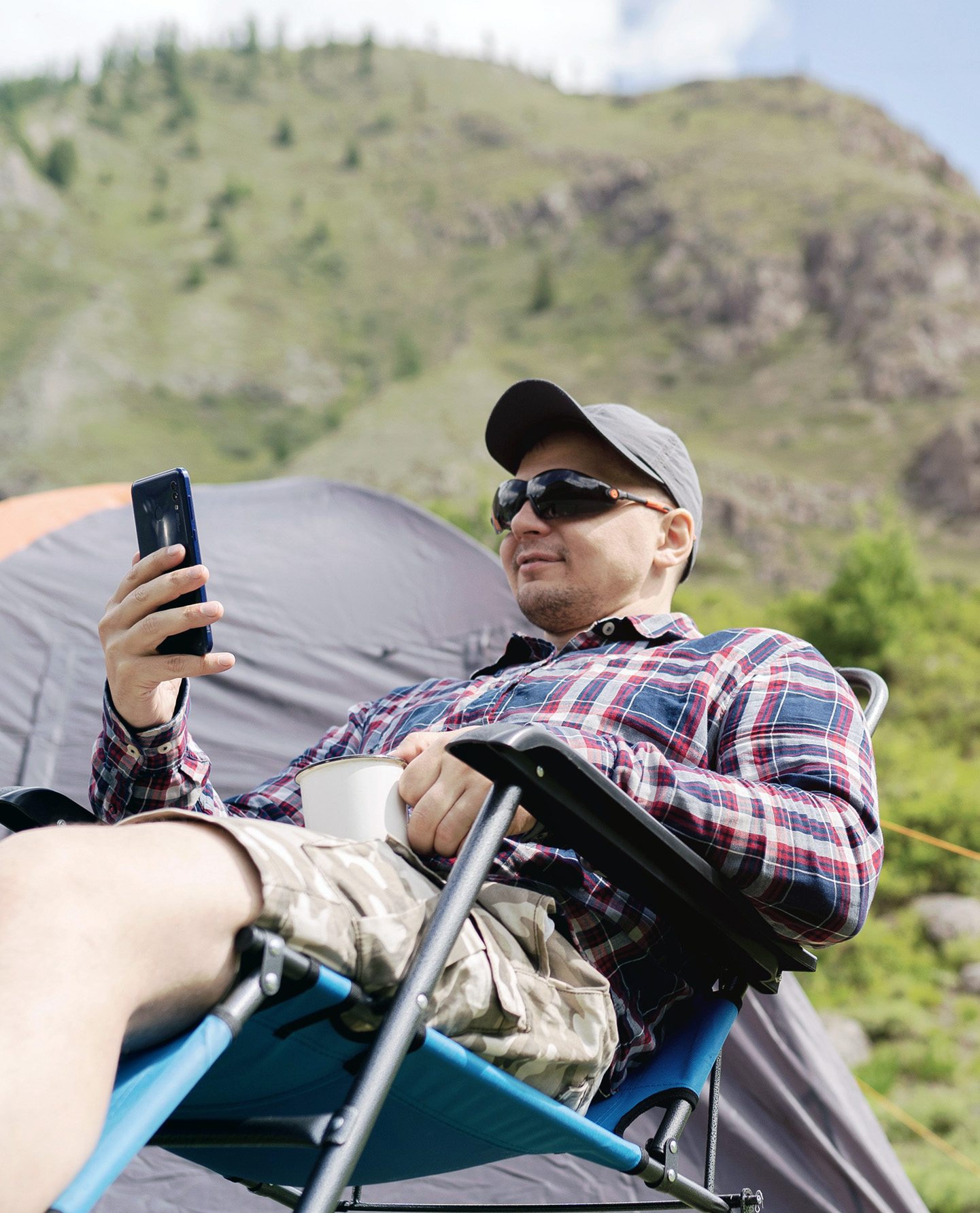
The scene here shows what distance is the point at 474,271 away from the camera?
62.9 metres

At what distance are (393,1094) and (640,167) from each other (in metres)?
70.2

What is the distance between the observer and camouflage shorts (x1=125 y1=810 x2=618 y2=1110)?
33.8 inches

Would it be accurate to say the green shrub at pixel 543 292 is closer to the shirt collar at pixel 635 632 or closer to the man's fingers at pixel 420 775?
the shirt collar at pixel 635 632

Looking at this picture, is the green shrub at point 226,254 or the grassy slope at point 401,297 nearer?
the grassy slope at point 401,297

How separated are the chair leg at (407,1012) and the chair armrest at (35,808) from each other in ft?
1.74

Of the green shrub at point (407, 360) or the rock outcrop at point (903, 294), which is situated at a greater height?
the rock outcrop at point (903, 294)

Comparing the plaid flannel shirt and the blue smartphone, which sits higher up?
the blue smartphone

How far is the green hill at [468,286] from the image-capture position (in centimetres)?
4431

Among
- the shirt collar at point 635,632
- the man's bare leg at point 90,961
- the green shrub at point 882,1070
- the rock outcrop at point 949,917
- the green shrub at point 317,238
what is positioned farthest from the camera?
the green shrub at point 317,238

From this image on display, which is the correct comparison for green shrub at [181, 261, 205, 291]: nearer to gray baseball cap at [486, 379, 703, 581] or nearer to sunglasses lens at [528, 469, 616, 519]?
gray baseball cap at [486, 379, 703, 581]

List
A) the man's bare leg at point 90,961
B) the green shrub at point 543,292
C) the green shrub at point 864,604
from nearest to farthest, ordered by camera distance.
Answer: the man's bare leg at point 90,961, the green shrub at point 864,604, the green shrub at point 543,292

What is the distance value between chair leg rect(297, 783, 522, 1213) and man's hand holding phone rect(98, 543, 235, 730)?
0.36m

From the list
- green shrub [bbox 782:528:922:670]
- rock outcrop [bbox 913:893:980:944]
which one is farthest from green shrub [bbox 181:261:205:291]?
rock outcrop [bbox 913:893:980:944]

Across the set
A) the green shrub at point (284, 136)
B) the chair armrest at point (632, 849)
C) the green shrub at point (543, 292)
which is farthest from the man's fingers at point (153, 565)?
the green shrub at point (284, 136)
